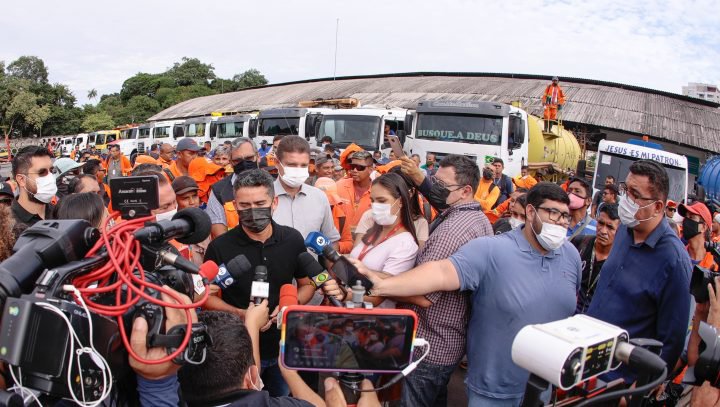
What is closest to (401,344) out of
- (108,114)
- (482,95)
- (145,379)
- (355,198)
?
(145,379)

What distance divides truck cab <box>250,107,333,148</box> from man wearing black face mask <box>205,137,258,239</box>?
983 cm

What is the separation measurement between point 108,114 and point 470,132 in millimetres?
51418

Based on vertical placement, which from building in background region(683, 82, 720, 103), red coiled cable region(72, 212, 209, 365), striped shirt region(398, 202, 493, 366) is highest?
building in background region(683, 82, 720, 103)

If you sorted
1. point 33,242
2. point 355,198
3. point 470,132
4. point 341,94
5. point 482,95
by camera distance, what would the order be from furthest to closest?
point 341,94 < point 482,95 < point 470,132 < point 355,198 < point 33,242

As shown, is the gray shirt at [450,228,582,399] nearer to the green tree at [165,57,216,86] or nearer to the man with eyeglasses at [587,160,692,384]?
the man with eyeglasses at [587,160,692,384]

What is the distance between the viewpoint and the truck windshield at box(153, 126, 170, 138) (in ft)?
89.5

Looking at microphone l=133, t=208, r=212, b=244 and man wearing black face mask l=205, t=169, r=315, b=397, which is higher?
microphone l=133, t=208, r=212, b=244

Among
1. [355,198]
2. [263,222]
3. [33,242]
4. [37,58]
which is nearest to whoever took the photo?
[33,242]

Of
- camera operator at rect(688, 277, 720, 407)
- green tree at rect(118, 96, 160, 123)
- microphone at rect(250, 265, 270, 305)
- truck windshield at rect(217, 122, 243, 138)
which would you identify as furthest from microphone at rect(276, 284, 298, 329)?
green tree at rect(118, 96, 160, 123)

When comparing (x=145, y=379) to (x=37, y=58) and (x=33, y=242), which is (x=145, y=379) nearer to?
(x=33, y=242)

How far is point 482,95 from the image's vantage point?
2833cm

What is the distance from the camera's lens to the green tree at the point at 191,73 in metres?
63.8

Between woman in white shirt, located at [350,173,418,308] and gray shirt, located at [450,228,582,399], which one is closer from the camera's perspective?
gray shirt, located at [450,228,582,399]

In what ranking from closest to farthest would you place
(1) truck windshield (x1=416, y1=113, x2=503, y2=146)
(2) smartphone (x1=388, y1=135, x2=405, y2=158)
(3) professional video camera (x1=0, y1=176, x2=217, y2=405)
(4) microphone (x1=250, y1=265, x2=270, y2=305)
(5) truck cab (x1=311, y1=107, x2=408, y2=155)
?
(3) professional video camera (x1=0, y1=176, x2=217, y2=405) → (4) microphone (x1=250, y1=265, x2=270, y2=305) → (2) smartphone (x1=388, y1=135, x2=405, y2=158) → (1) truck windshield (x1=416, y1=113, x2=503, y2=146) → (5) truck cab (x1=311, y1=107, x2=408, y2=155)
